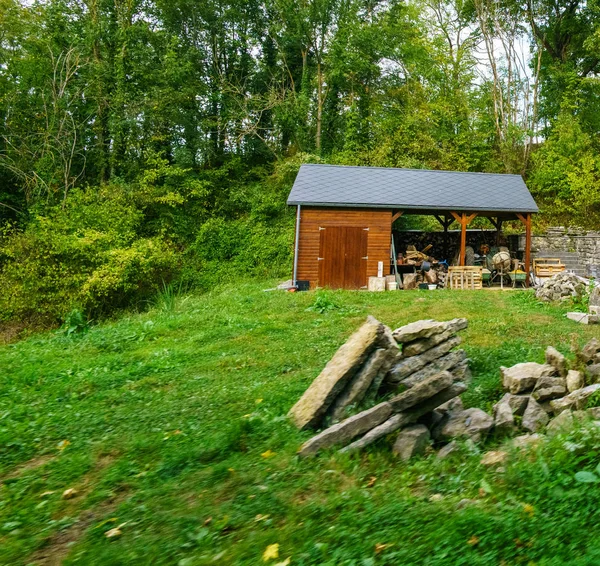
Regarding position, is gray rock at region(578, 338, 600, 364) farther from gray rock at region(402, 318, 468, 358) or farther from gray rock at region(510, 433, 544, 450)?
gray rock at region(510, 433, 544, 450)

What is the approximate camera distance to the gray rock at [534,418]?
151 inches

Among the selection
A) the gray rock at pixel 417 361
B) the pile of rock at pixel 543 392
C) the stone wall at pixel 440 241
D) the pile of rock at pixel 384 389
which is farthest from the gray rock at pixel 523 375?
the stone wall at pixel 440 241

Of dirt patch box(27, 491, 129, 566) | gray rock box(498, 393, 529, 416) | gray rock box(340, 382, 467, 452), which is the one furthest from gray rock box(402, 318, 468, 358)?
dirt patch box(27, 491, 129, 566)

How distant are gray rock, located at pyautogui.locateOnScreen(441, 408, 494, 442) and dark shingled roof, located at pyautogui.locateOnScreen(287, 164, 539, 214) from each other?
36.4 feet

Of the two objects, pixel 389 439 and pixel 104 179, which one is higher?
pixel 104 179

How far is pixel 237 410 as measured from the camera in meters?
4.57

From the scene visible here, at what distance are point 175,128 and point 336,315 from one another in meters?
19.0

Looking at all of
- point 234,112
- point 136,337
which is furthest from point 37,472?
point 234,112

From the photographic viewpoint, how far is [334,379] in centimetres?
414

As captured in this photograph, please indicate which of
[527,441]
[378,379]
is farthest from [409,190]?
[527,441]

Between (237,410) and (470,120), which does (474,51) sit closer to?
(470,120)

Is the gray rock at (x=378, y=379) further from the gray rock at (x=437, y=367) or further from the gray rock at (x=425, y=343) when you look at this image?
the gray rock at (x=425, y=343)

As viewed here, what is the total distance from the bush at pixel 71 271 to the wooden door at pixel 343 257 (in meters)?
5.91

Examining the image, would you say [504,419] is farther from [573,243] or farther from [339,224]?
[573,243]
